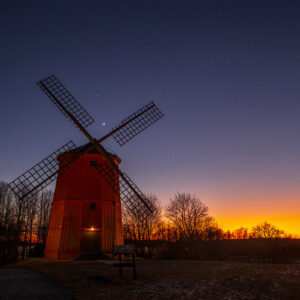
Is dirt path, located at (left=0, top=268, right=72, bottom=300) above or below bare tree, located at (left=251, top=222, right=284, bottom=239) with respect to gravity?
below

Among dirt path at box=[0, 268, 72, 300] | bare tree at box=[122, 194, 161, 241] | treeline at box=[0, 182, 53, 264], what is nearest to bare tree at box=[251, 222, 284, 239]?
bare tree at box=[122, 194, 161, 241]

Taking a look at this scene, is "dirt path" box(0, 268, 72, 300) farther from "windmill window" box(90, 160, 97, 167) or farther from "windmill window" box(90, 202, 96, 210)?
"windmill window" box(90, 160, 97, 167)

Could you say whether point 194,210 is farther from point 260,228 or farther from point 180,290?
point 180,290

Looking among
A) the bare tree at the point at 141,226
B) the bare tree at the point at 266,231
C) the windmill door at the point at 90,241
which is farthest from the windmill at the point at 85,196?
the bare tree at the point at 266,231

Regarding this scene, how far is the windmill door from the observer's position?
1905cm

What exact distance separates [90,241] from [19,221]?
20043 millimetres

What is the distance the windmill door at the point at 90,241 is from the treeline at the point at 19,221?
420 inches

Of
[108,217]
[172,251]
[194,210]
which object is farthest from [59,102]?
[194,210]

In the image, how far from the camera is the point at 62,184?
20922mm

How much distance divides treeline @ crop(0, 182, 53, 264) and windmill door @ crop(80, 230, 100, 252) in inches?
420

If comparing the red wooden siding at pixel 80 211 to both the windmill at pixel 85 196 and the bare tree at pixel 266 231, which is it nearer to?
the windmill at pixel 85 196

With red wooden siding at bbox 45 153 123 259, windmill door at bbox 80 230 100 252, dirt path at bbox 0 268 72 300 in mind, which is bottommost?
dirt path at bbox 0 268 72 300

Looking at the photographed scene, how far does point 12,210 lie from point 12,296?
1560 inches

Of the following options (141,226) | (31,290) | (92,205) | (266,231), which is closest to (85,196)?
(92,205)
